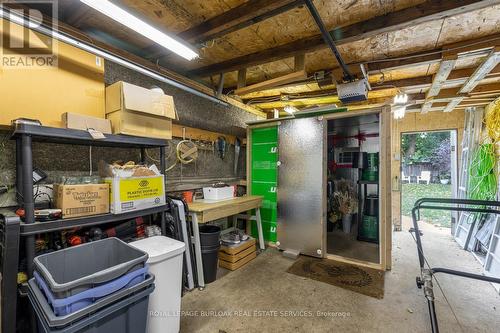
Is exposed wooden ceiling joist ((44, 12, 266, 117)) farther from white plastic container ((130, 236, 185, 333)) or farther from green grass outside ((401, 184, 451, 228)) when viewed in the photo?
green grass outside ((401, 184, 451, 228))

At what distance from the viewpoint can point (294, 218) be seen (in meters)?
3.38

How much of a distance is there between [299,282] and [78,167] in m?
2.50

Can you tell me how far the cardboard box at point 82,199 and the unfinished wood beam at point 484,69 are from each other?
386 centimetres

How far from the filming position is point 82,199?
5.45ft

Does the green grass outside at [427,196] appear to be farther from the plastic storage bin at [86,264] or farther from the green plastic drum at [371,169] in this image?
the plastic storage bin at [86,264]

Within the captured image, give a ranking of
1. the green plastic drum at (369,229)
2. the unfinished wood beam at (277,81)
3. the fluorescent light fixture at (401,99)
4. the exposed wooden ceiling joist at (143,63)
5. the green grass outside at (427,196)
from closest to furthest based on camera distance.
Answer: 1. the exposed wooden ceiling joist at (143,63)
2. the unfinished wood beam at (277,81)
3. the fluorescent light fixture at (401,99)
4. the green plastic drum at (369,229)
5. the green grass outside at (427,196)

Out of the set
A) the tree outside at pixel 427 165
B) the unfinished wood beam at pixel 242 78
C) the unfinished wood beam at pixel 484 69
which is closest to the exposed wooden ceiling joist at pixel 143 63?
the unfinished wood beam at pixel 242 78

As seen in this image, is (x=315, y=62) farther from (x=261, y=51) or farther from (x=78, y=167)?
(x=78, y=167)

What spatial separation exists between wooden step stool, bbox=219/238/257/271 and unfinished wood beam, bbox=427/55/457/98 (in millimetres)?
3160

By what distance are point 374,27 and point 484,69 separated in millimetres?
1685

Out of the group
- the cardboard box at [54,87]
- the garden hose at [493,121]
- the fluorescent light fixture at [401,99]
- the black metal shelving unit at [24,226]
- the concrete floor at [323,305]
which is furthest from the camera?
the fluorescent light fixture at [401,99]

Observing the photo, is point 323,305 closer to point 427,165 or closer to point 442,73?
point 442,73

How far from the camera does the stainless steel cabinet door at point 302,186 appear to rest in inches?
125

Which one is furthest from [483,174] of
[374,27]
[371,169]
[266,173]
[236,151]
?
[236,151]
